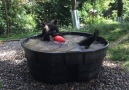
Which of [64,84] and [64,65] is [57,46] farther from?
[64,84]

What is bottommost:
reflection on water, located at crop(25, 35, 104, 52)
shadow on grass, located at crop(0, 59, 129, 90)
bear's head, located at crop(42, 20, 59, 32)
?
shadow on grass, located at crop(0, 59, 129, 90)

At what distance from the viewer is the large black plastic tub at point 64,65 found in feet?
12.3

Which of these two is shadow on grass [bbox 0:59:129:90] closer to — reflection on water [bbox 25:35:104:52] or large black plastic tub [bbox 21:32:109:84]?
large black plastic tub [bbox 21:32:109:84]

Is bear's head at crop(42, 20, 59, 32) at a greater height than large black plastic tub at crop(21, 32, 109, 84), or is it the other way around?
bear's head at crop(42, 20, 59, 32)

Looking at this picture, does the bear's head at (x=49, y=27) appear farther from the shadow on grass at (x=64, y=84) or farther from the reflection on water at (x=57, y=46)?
the shadow on grass at (x=64, y=84)

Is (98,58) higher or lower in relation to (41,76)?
higher

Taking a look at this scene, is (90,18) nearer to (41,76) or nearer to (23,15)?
(23,15)

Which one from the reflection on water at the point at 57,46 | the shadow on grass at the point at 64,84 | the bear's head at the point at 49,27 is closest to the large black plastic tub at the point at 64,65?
the shadow on grass at the point at 64,84

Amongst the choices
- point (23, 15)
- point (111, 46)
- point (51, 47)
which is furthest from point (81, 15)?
point (51, 47)

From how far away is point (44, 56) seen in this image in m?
3.77

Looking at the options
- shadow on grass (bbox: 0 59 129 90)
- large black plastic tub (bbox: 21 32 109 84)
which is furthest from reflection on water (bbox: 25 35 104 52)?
shadow on grass (bbox: 0 59 129 90)

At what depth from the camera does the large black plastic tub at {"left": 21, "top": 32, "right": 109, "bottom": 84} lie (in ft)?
12.3

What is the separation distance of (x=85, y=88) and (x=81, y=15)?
11.5 meters

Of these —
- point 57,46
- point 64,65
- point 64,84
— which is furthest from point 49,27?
point 64,84
